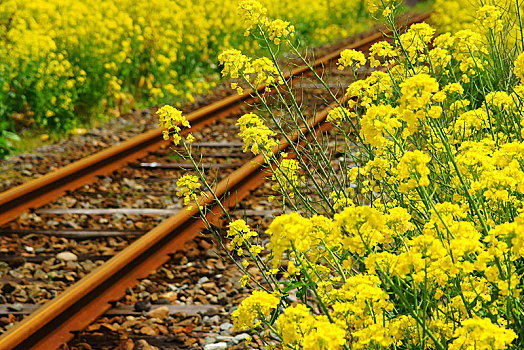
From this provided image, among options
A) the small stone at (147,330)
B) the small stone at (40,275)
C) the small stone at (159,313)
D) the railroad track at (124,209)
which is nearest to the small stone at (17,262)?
the small stone at (40,275)

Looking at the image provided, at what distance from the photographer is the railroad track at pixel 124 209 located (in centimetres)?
354

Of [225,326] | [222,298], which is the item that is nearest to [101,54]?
[222,298]

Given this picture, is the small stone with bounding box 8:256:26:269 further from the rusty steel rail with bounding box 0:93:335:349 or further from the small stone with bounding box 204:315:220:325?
the small stone with bounding box 204:315:220:325

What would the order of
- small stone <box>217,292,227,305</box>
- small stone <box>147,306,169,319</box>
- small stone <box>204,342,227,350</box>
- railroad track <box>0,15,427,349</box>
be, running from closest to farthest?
small stone <box>204,342,227,350</box>, railroad track <box>0,15,427,349</box>, small stone <box>147,306,169,319</box>, small stone <box>217,292,227,305</box>

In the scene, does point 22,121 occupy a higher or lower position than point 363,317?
higher

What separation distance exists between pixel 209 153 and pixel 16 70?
2.87 metres

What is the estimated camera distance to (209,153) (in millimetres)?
6574

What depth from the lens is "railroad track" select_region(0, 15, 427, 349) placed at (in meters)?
3.54

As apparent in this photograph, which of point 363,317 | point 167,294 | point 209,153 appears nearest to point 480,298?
point 363,317

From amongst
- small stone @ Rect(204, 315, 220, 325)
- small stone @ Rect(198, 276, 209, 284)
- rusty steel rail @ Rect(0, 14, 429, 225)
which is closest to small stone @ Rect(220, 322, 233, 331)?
small stone @ Rect(204, 315, 220, 325)

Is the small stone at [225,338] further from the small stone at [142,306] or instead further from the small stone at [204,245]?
the small stone at [204,245]

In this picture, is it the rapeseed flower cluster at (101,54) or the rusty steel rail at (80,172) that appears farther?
the rapeseed flower cluster at (101,54)

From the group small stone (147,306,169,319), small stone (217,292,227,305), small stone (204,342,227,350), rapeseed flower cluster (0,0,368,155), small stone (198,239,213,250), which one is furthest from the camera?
rapeseed flower cluster (0,0,368,155)

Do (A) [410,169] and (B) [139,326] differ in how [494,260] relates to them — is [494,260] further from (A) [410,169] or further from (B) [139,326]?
(B) [139,326]
